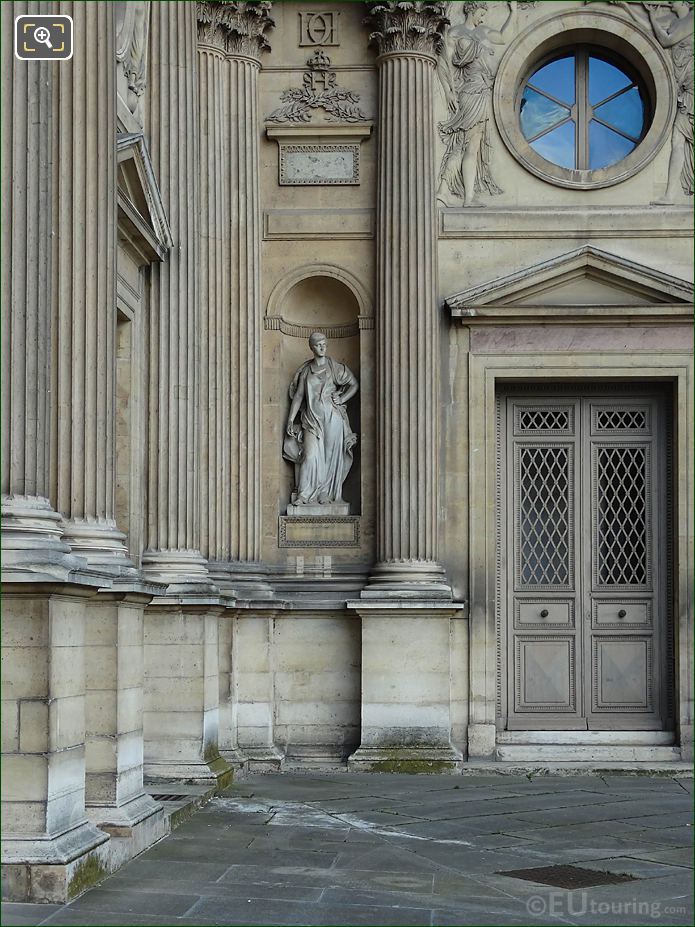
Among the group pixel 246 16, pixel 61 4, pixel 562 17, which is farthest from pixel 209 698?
pixel 562 17

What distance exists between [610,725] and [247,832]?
615 centimetres

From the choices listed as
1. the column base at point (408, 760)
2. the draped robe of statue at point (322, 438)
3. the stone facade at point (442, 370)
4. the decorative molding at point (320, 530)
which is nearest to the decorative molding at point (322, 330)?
the stone facade at point (442, 370)

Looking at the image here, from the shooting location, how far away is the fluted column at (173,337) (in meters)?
13.3

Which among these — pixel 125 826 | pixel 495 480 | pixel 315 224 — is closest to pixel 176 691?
pixel 125 826

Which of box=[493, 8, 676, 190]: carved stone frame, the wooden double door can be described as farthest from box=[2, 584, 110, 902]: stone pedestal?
box=[493, 8, 676, 190]: carved stone frame

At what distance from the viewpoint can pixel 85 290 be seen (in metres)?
9.74

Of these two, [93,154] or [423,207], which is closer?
[93,154]

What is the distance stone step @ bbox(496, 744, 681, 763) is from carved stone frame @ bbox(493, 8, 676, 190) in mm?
6018

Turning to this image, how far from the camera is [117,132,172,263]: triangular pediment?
1163cm

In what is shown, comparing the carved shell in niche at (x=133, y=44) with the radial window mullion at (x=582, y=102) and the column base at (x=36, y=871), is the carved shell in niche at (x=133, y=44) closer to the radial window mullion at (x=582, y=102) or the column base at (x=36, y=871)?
the radial window mullion at (x=582, y=102)

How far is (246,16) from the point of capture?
50.8ft

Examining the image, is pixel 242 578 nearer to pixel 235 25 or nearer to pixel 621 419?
pixel 621 419

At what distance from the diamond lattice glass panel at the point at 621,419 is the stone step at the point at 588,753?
3.43 meters

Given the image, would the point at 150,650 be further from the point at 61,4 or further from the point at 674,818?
the point at 61,4
